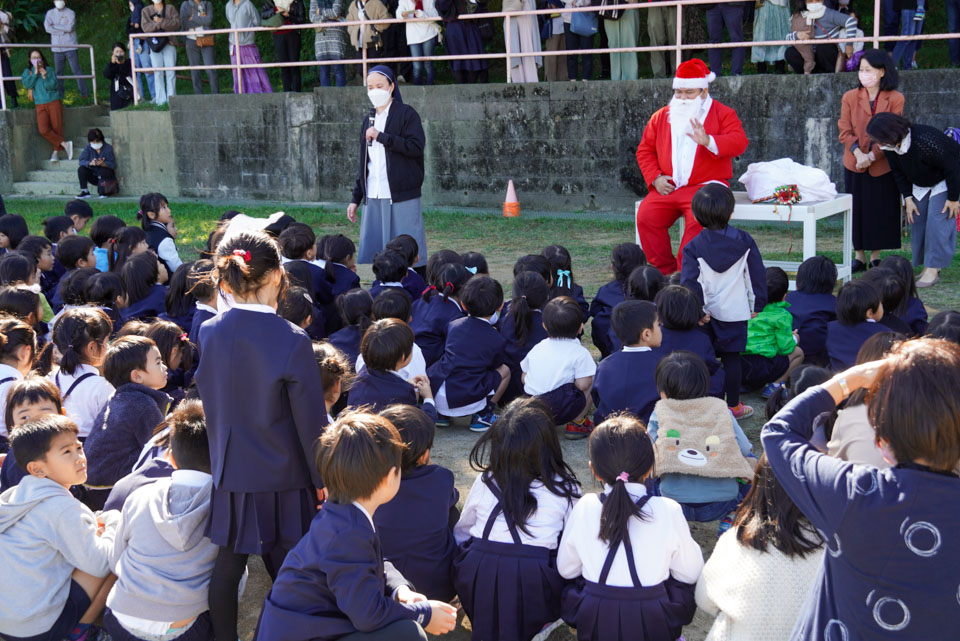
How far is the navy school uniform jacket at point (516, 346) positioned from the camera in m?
5.14

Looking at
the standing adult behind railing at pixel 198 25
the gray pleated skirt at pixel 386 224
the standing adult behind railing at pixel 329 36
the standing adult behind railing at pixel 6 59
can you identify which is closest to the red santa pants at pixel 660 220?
the gray pleated skirt at pixel 386 224

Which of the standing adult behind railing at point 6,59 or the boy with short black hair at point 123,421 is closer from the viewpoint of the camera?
the boy with short black hair at point 123,421

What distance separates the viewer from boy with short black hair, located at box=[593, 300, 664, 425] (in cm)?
423

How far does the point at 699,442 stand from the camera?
145 inches

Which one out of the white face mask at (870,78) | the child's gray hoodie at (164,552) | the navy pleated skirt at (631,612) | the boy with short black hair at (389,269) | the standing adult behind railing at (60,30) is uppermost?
the standing adult behind railing at (60,30)

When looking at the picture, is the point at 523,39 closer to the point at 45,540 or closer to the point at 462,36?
the point at 462,36

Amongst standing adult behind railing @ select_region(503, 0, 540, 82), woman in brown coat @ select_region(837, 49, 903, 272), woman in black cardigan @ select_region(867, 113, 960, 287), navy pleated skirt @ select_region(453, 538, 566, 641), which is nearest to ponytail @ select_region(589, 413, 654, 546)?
navy pleated skirt @ select_region(453, 538, 566, 641)

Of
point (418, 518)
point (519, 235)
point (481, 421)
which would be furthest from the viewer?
point (519, 235)

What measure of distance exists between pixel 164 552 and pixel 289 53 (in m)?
11.9

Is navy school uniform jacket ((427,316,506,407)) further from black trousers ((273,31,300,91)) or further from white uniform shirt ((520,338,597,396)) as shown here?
black trousers ((273,31,300,91))

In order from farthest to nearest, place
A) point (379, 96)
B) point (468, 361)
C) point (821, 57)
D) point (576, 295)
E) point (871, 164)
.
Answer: point (821, 57)
point (871, 164)
point (379, 96)
point (576, 295)
point (468, 361)

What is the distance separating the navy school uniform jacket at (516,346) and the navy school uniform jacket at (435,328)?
0.29m

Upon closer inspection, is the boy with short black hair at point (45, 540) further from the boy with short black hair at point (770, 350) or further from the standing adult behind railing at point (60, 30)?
the standing adult behind railing at point (60, 30)

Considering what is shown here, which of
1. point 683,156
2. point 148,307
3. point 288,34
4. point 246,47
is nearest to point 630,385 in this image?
point 148,307
